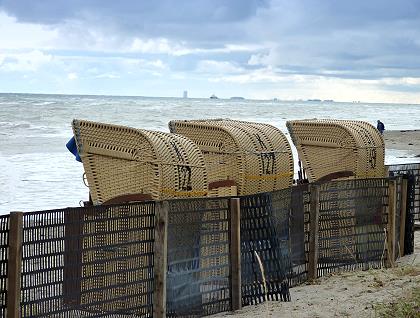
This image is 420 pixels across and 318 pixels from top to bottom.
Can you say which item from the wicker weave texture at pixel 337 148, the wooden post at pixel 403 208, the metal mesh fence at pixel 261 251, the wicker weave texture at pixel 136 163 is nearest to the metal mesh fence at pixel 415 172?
the wicker weave texture at pixel 337 148

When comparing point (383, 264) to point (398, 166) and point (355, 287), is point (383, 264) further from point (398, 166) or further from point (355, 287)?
point (398, 166)

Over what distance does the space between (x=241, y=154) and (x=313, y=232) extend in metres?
1.66

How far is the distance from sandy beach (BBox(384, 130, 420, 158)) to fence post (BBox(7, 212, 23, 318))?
97.5ft

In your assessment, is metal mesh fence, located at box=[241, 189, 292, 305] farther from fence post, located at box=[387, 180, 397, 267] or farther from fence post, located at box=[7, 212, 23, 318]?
fence post, located at box=[7, 212, 23, 318]

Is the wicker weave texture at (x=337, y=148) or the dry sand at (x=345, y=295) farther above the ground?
the wicker weave texture at (x=337, y=148)

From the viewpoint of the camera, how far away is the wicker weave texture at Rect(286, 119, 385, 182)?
42.7 ft

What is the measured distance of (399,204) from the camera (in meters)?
11.7

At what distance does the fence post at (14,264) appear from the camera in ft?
20.9

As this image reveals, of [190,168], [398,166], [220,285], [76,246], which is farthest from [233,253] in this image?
[398,166]

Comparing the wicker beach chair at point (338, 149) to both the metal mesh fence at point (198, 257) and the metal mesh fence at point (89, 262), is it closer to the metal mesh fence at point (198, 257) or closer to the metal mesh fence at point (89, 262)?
the metal mesh fence at point (198, 257)

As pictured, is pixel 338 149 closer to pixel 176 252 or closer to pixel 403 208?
pixel 403 208

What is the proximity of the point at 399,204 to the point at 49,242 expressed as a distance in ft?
20.8

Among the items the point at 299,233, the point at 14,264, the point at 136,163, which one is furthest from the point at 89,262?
the point at 299,233

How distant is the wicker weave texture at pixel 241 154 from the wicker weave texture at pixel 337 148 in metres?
1.47
